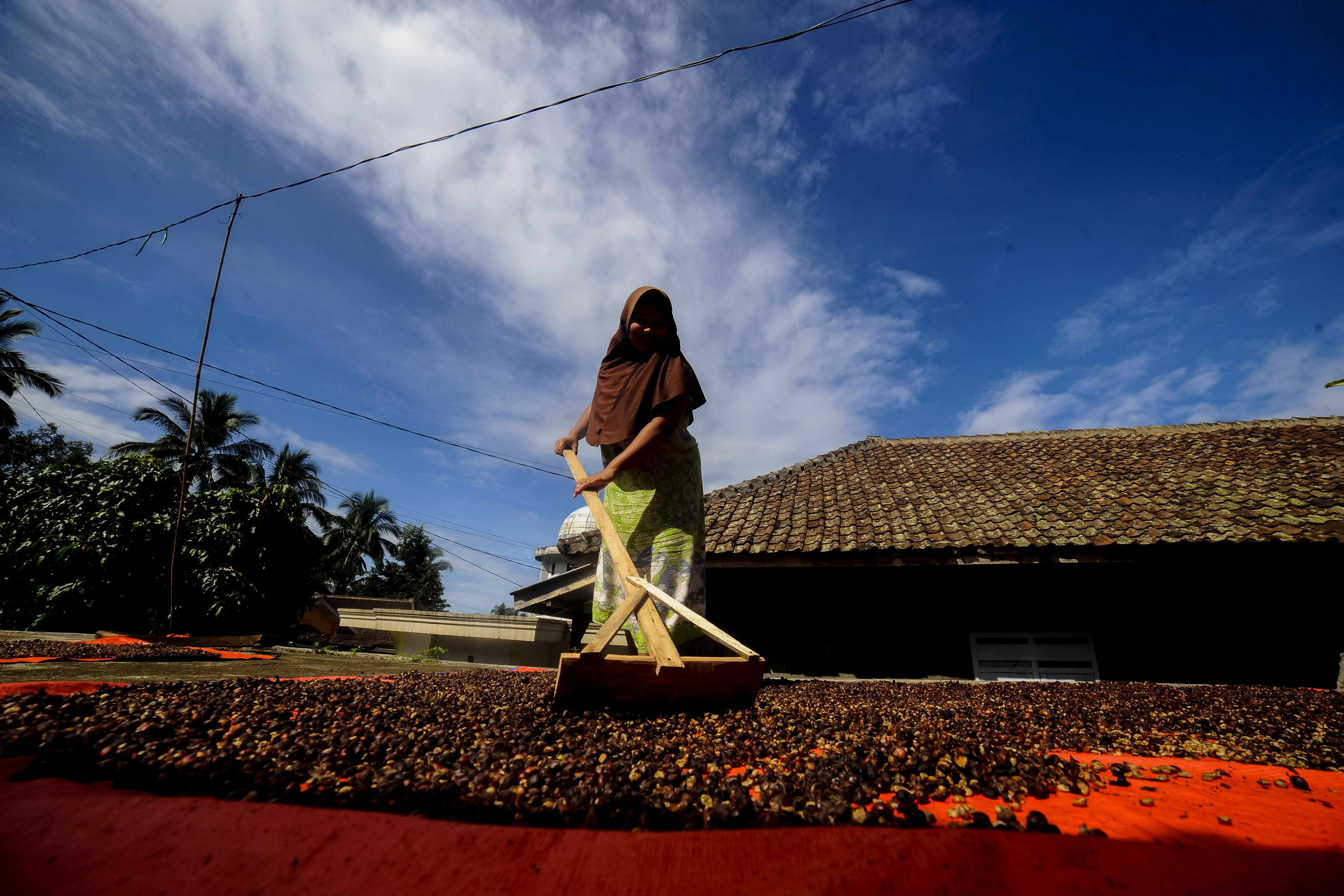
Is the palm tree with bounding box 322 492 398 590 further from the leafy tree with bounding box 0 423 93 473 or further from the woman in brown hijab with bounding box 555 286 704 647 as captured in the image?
the woman in brown hijab with bounding box 555 286 704 647

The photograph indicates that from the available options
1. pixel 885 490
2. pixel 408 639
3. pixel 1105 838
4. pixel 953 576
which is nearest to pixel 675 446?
pixel 1105 838

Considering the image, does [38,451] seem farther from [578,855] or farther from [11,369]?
[578,855]

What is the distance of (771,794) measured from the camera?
120 centimetres

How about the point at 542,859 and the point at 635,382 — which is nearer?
the point at 542,859

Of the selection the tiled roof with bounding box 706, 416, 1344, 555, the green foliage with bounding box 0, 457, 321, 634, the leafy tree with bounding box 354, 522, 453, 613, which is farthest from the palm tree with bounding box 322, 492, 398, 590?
the tiled roof with bounding box 706, 416, 1344, 555

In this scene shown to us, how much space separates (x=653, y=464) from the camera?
A: 2.79 meters

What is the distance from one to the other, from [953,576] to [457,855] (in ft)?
22.5

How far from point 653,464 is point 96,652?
4222 mm

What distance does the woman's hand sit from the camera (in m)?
2.69

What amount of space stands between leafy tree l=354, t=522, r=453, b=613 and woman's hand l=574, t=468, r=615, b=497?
130 ft

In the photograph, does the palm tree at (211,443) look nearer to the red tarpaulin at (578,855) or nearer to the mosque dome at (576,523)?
the mosque dome at (576,523)

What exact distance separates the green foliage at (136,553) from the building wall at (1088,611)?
36.1 ft

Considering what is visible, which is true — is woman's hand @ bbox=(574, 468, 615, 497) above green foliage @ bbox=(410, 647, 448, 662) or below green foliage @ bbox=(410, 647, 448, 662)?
above

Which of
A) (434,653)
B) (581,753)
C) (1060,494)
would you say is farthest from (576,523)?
(581,753)
